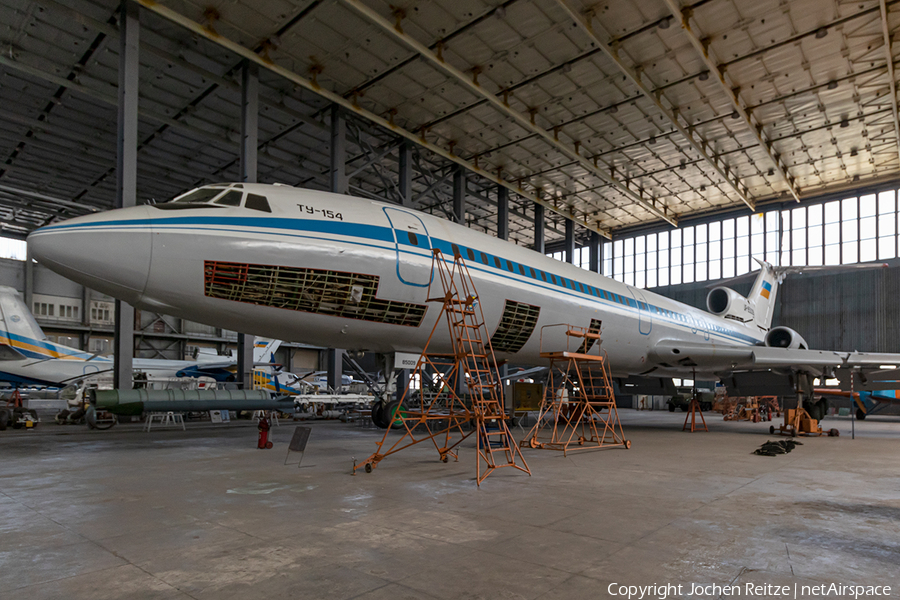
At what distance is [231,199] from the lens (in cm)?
916

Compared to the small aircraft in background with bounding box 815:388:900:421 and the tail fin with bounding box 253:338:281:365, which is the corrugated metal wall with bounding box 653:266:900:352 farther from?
the tail fin with bounding box 253:338:281:365

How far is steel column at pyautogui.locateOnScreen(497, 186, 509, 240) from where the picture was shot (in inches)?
1091

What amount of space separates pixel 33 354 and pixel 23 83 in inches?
421

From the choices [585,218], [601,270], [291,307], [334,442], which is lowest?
[334,442]

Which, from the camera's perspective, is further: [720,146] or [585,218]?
[585,218]

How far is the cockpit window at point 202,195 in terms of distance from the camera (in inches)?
361

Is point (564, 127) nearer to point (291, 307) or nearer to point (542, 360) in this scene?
point (542, 360)

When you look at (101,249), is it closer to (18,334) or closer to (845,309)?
(18,334)

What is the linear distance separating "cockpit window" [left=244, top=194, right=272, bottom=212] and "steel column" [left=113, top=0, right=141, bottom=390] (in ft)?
26.3

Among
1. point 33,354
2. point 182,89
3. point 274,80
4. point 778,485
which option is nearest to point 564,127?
point 274,80

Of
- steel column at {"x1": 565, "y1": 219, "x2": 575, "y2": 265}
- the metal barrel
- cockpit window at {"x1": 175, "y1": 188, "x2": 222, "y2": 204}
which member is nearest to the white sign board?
cockpit window at {"x1": 175, "y1": 188, "x2": 222, "y2": 204}

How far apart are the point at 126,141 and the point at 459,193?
1466 centimetres

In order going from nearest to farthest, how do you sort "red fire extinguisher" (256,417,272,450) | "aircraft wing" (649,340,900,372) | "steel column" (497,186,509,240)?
"red fire extinguisher" (256,417,272,450) → "aircraft wing" (649,340,900,372) → "steel column" (497,186,509,240)

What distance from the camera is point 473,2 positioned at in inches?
628
